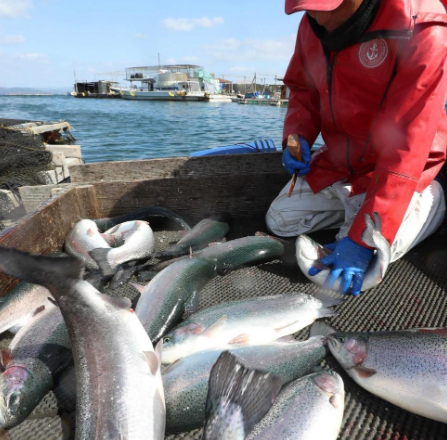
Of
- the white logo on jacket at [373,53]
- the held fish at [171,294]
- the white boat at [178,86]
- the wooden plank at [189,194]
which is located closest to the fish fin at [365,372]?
the held fish at [171,294]

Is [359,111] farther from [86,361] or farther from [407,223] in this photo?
[86,361]

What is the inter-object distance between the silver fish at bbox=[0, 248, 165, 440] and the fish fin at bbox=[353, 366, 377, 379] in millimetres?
1092

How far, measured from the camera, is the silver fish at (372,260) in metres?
2.56

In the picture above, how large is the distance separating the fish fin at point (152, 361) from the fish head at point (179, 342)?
0.92 ft

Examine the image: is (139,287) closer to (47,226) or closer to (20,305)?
(20,305)

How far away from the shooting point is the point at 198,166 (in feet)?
14.3

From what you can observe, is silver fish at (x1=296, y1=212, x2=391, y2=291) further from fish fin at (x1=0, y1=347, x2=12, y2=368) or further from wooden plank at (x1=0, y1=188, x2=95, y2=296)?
wooden plank at (x1=0, y1=188, x2=95, y2=296)

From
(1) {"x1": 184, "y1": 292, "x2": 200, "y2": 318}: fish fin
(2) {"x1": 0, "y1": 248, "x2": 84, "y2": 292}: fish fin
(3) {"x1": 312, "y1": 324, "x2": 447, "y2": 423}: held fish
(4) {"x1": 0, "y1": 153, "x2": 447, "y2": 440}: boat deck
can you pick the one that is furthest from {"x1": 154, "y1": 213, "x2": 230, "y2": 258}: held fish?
(3) {"x1": 312, "y1": 324, "x2": 447, "y2": 423}: held fish

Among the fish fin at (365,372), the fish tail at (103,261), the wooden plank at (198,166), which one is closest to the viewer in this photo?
the fish fin at (365,372)

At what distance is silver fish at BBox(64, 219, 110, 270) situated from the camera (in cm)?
323

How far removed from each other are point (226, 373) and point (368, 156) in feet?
7.98

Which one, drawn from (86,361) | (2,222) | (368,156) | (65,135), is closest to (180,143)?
(65,135)

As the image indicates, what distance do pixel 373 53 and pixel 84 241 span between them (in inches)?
118

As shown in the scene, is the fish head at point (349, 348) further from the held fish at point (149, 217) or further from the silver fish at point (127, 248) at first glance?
Answer: the held fish at point (149, 217)
